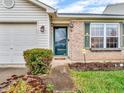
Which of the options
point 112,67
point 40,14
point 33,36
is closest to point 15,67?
point 33,36

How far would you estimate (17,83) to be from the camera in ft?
28.2

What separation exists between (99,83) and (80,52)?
406 inches

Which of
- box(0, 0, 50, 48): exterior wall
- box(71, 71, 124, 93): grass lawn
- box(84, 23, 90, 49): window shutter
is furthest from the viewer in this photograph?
box(84, 23, 90, 49): window shutter

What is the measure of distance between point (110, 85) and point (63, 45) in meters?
12.4

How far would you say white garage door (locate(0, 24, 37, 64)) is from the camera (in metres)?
18.2

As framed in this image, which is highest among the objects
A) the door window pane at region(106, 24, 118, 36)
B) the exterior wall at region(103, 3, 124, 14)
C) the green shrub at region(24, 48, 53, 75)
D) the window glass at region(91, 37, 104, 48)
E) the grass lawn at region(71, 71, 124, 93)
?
the exterior wall at region(103, 3, 124, 14)

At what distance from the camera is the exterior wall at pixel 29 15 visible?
1778 centimetres

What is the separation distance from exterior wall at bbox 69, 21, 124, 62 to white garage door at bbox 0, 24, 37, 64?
4286mm

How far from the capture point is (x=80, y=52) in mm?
21672

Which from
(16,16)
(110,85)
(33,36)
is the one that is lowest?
(110,85)

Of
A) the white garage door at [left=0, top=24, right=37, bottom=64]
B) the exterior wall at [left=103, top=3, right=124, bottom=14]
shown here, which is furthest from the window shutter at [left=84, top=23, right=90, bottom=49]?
the exterior wall at [left=103, top=3, right=124, bottom=14]

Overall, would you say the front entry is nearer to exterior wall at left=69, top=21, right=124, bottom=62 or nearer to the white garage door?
exterior wall at left=69, top=21, right=124, bottom=62

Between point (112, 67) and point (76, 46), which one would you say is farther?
point (76, 46)

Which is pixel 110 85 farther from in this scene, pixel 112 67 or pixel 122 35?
pixel 122 35
